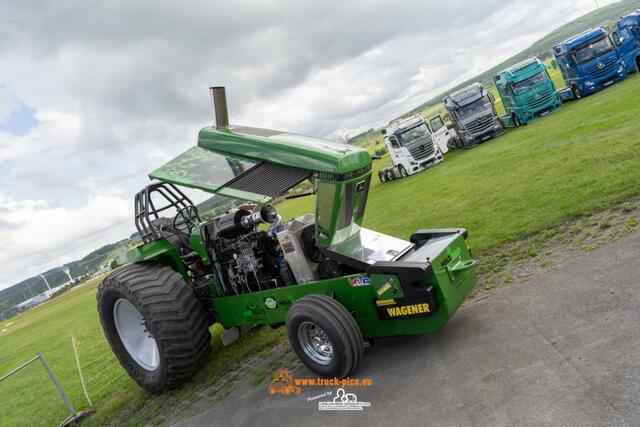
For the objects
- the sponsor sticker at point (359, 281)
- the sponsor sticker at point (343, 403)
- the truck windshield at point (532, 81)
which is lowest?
the sponsor sticker at point (343, 403)

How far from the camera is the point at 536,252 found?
6.80m

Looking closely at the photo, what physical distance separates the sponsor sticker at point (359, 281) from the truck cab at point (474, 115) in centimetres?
2163

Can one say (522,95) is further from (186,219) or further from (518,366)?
(518,366)

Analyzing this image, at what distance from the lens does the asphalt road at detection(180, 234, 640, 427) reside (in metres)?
3.59

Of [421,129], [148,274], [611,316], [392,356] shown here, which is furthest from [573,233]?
[421,129]

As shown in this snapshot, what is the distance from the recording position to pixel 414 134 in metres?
24.9

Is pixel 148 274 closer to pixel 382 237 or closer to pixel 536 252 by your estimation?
pixel 382 237

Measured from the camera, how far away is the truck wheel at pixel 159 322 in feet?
20.3

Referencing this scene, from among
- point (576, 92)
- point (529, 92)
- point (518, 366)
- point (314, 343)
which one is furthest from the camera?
point (576, 92)

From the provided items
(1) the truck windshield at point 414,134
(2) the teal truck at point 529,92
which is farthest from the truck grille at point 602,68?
(1) the truck windshield at point 414,134

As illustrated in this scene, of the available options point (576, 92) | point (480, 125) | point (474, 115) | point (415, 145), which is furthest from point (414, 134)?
point (576, 92)

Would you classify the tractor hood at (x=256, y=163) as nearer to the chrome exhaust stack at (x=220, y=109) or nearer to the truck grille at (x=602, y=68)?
the chrome exhaust stack at (x=220, y=109)

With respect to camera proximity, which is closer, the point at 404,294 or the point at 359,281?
the point at 404,294

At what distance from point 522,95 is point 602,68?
372cm
